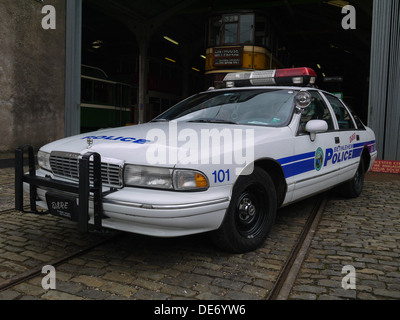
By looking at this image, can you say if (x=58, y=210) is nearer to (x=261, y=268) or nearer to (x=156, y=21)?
(x=261, y=268)

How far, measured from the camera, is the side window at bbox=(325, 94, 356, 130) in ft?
16.1

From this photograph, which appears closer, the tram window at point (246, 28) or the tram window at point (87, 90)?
the tram window at point (246, 28)

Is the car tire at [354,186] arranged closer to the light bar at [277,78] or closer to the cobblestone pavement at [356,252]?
the cobblestone pavement at [356,252]

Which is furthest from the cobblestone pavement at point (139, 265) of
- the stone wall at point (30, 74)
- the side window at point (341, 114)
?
the stone wall at point (30, 74)

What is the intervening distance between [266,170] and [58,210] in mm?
1882

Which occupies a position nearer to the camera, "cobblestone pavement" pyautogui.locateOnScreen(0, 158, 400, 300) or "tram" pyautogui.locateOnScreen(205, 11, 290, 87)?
"cobblestone pavement" pyautogui.locateOnScreen(0, 158, 400, 300)

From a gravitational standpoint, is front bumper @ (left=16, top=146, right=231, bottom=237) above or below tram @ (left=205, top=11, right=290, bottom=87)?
below

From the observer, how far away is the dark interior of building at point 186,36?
1753 cm

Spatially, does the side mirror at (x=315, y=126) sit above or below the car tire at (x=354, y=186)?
above

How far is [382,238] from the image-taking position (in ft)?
12.5

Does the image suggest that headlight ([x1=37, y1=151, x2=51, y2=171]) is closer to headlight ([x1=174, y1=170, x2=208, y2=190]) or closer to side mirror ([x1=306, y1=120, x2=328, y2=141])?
headlight ([x1=174, y1=170, x2=208, y2=190])

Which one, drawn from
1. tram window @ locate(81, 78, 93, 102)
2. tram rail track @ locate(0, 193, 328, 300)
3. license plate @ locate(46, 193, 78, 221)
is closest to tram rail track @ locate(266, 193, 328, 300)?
tram rail track @ locate(0, 193, 328, 300)

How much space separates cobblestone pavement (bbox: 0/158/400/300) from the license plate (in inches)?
16.5
